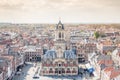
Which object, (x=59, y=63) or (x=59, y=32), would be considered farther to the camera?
(x=59, y=32)

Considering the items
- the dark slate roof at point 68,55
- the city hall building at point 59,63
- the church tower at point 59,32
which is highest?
the church tower at point 59,32

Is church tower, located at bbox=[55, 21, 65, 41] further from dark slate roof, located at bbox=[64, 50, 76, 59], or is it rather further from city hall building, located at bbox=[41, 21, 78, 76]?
dark slate roof, located at bbox=[64, 50, 76, 59]

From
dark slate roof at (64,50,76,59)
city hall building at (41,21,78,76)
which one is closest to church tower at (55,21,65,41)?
city hall building at (41,21,78,76)

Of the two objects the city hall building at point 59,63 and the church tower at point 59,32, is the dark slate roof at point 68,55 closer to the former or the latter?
the city hall building at point 59,63

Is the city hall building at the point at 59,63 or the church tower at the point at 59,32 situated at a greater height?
the church tower at the point at 59,32

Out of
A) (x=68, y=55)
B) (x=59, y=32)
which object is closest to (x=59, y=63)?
(x=68, y=55)

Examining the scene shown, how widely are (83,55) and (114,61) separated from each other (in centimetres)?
1506

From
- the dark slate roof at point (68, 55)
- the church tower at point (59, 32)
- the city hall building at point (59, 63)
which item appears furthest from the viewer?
the church tower at point (59, 32)

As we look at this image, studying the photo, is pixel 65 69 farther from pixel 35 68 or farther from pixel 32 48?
pixel 32 48

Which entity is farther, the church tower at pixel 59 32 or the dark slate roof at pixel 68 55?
the church tower at pixel 59 32

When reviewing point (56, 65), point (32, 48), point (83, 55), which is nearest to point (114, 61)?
point (56, 65)

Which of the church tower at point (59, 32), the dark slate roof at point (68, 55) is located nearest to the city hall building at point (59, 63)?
the dark slate roof at point (68, 55)

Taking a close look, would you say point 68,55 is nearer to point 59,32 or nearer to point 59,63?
point 59,63

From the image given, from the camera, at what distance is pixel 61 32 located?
51562 mm
